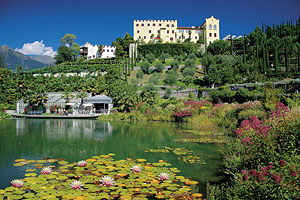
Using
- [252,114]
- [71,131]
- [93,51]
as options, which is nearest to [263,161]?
[252,114]

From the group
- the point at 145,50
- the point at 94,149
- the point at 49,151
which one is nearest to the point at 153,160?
the point at 94,149

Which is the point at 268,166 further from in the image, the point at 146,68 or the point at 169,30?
the point at 169,30

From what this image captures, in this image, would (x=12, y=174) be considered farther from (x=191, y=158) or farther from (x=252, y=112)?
(x=252, y=112)

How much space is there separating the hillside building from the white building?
7814 mm

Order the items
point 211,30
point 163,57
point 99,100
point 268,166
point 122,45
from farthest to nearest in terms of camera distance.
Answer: point 211,30, point 122,45, point 163,57, point 99,100, point 268,166

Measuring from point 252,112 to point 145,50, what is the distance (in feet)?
151

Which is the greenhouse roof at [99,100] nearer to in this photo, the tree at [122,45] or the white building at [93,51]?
the tree at [122,45]

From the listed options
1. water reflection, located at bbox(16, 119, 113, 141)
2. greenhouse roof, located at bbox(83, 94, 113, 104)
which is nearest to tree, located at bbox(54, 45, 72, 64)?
greenhouse roof, located at bbox(83, 94, 113, 104)

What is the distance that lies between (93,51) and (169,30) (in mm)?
20196

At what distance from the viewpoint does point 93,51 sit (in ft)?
213

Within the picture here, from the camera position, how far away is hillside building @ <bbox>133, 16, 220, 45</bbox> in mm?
63972

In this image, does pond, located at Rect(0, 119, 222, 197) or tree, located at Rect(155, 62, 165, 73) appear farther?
tree, located at Rect(155, 62, 165, 73)

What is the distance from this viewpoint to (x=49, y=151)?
907cm

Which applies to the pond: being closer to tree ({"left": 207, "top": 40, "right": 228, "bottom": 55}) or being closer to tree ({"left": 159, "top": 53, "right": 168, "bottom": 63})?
tree ({"left": 159, "top": 53, "right": 168, "bottom": 63})
